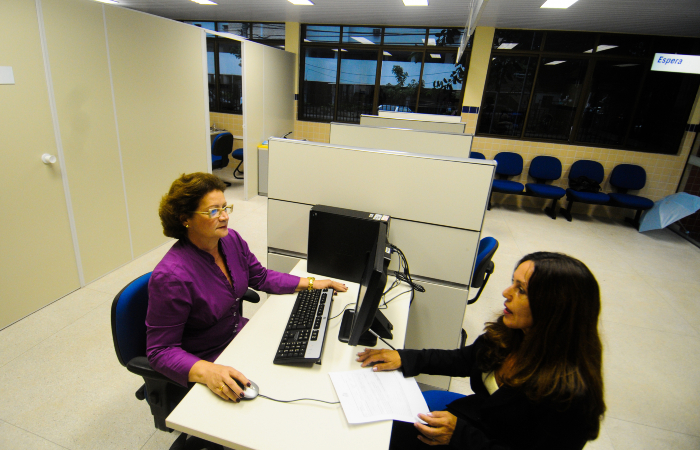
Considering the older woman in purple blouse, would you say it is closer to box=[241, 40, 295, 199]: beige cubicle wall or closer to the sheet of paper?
the sheet of paper

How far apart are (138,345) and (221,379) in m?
0.48

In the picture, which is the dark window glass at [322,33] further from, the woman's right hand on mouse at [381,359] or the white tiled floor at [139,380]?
the woman's right hand on mouse at [381,359]

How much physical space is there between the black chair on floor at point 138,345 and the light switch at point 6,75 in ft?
5.99

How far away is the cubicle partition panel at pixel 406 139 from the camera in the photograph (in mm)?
3084

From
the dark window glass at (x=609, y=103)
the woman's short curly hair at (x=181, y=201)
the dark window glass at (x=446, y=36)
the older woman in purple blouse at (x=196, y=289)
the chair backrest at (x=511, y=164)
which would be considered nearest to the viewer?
the older woman in purple blouse at (x=196, y=289)

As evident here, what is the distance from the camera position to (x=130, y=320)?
1.32 m

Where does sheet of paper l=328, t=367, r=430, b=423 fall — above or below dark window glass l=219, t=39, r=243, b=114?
below

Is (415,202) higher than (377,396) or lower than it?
higher

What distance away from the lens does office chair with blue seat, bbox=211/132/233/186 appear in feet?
18.2

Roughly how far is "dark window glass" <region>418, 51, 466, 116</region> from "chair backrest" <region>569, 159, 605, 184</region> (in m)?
2.14

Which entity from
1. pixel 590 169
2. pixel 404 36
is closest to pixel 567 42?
pixel 590 169

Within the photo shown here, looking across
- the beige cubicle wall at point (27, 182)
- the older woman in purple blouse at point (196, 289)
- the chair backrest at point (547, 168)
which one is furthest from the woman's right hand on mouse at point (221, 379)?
the chair backrest at point (547, 168)

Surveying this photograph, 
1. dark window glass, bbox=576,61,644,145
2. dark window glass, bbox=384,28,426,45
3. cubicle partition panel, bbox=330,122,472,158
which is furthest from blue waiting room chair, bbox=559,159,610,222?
cubicle partition panel, bbox=330,122,472,158

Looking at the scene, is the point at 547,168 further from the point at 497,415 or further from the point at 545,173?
the point at 497,415
